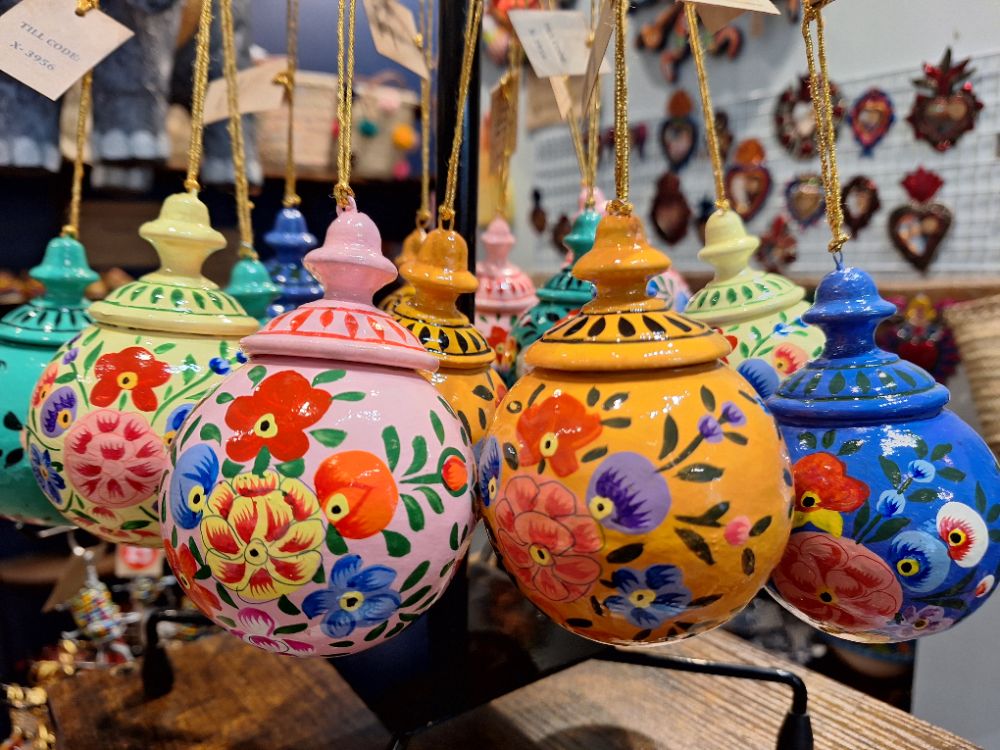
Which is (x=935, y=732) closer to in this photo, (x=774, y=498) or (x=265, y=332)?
(x=774, y=498)

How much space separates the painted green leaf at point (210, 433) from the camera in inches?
18.3

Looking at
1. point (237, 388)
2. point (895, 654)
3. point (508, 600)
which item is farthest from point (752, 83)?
point (237, 388)

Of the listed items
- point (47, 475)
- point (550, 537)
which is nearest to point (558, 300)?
point (550, 537)

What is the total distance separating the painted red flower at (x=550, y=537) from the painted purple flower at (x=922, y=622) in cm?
24

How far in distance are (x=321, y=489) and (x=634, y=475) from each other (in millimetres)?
186

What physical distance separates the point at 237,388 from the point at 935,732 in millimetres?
845

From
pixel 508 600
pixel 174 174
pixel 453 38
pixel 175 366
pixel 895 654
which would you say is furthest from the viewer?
pixel 174 174

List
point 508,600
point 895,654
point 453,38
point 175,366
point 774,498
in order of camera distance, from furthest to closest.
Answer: point 895,654 < point 508,600 < point 453,38 < point 175,366 < point 774,498

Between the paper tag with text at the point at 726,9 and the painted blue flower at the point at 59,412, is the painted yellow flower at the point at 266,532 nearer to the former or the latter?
the painted blue flower at the point at 59,412

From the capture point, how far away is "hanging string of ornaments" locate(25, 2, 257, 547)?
1.90ft

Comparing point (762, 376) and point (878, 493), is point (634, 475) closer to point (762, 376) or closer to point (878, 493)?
point (878, 493)

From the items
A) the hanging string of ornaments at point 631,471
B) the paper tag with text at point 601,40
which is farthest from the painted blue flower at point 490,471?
the paper tag with text at point 601,40

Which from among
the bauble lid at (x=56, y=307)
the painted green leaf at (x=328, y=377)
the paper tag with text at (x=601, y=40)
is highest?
the paper tag with text at (x=601, y=40)

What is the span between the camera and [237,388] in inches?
19.1
